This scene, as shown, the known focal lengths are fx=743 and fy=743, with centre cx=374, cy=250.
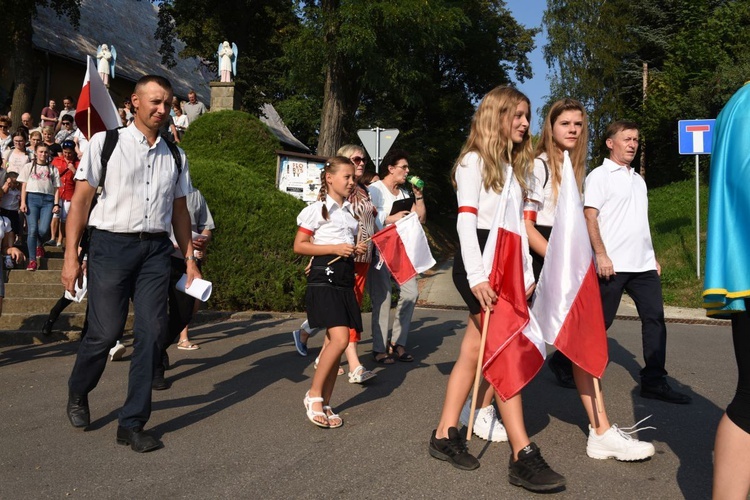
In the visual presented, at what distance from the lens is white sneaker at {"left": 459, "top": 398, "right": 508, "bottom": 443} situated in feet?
14.9

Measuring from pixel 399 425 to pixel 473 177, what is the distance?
6.11 feet

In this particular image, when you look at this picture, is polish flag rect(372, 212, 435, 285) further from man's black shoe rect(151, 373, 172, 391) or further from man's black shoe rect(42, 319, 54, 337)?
man's black shoe rect(42, 319, 54, 337)

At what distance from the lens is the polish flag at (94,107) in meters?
6.24

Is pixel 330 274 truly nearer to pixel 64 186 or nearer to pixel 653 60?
pixel 64 186

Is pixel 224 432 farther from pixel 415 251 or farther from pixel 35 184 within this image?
pixel 35 184

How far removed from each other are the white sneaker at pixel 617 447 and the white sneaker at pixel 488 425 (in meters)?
0.55

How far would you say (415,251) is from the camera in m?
5.18

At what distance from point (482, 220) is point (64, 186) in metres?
10.2

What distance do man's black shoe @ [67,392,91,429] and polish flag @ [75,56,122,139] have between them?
2.37m

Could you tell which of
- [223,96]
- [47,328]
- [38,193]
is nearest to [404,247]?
[47,328]

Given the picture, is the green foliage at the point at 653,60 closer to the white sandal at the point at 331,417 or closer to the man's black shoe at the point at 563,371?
the man's black shoe at the point at 563,371

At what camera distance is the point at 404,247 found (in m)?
5.19

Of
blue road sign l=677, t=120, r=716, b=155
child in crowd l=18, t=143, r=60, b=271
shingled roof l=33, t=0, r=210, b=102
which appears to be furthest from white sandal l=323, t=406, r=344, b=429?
shingled roof l=33, t=0, r=210, b=102

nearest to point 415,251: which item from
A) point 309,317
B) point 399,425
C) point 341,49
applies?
point 309,317
